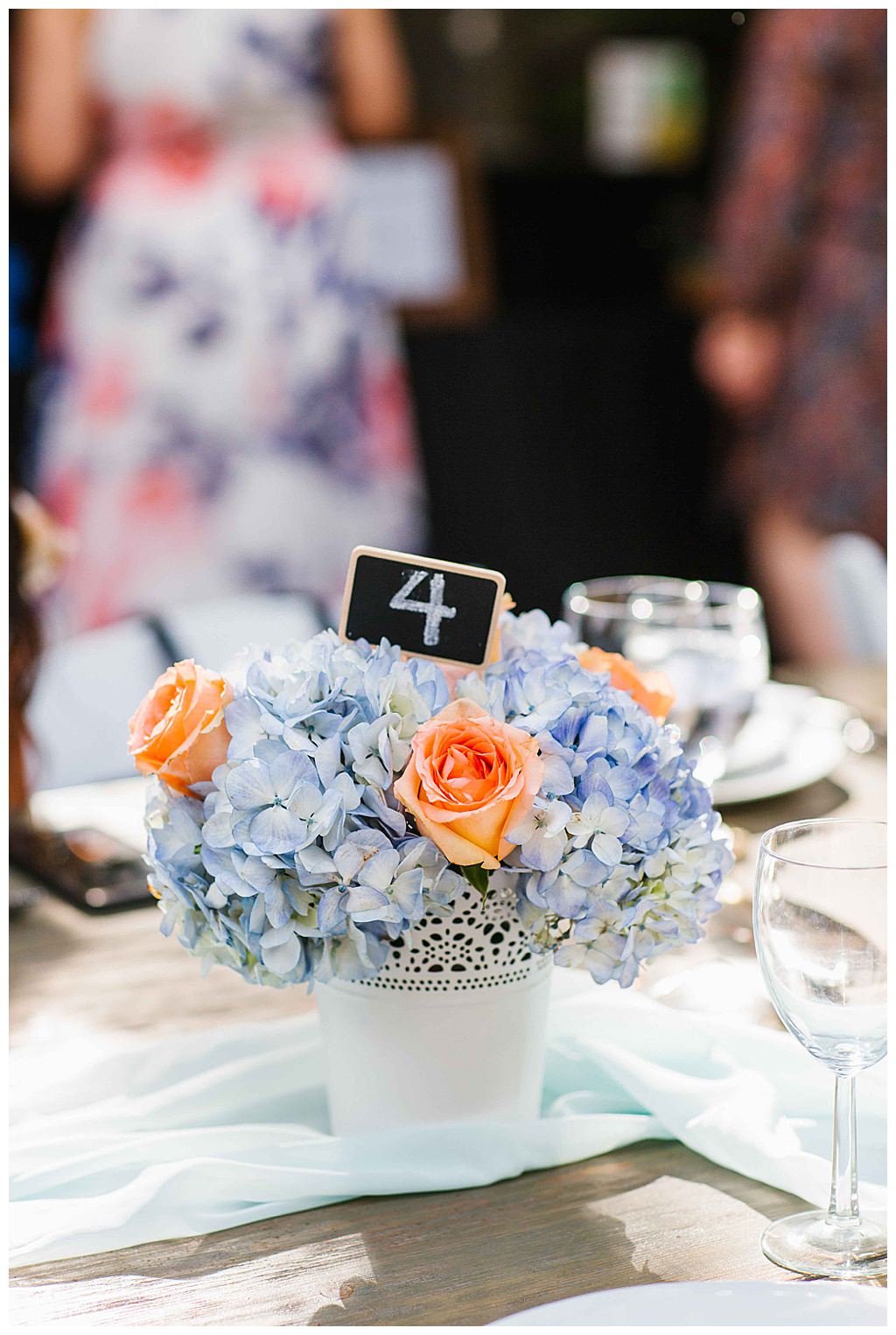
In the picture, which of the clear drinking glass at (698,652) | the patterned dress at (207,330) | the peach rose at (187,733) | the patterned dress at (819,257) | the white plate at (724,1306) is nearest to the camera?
the white plate at (724,1306)

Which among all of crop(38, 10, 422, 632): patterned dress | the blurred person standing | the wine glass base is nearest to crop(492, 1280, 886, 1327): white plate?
the wine glass base

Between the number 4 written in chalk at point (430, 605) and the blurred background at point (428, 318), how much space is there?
0.50m

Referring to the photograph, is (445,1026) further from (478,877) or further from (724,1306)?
(724,1306)

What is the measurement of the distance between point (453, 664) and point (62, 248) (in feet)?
7.02

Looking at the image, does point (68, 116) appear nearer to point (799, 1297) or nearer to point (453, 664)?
point (453, 664)

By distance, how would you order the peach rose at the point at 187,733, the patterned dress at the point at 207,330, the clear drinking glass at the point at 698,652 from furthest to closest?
the patterned dress at the point at 207,330
the clear drinking glass at the point at 698,652
the peach rose at the point at 187,733

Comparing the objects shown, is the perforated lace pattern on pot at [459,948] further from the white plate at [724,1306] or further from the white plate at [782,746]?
the white plate at [782,746]

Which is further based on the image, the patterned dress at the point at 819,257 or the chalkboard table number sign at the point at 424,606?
the patterned dress at the point at 819,257

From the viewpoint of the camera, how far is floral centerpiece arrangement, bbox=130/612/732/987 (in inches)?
27.2

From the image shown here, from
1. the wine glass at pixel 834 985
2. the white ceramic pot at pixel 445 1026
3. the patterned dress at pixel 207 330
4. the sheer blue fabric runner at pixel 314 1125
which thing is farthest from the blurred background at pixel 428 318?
the wine glass at pixel 834 985

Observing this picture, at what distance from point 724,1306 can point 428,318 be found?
3.02 m

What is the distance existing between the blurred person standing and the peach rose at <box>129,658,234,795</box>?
2831mm

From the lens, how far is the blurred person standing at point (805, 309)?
11.3ft

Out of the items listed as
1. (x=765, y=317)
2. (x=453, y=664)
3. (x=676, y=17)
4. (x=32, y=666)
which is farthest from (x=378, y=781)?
(x=676, y=17)
